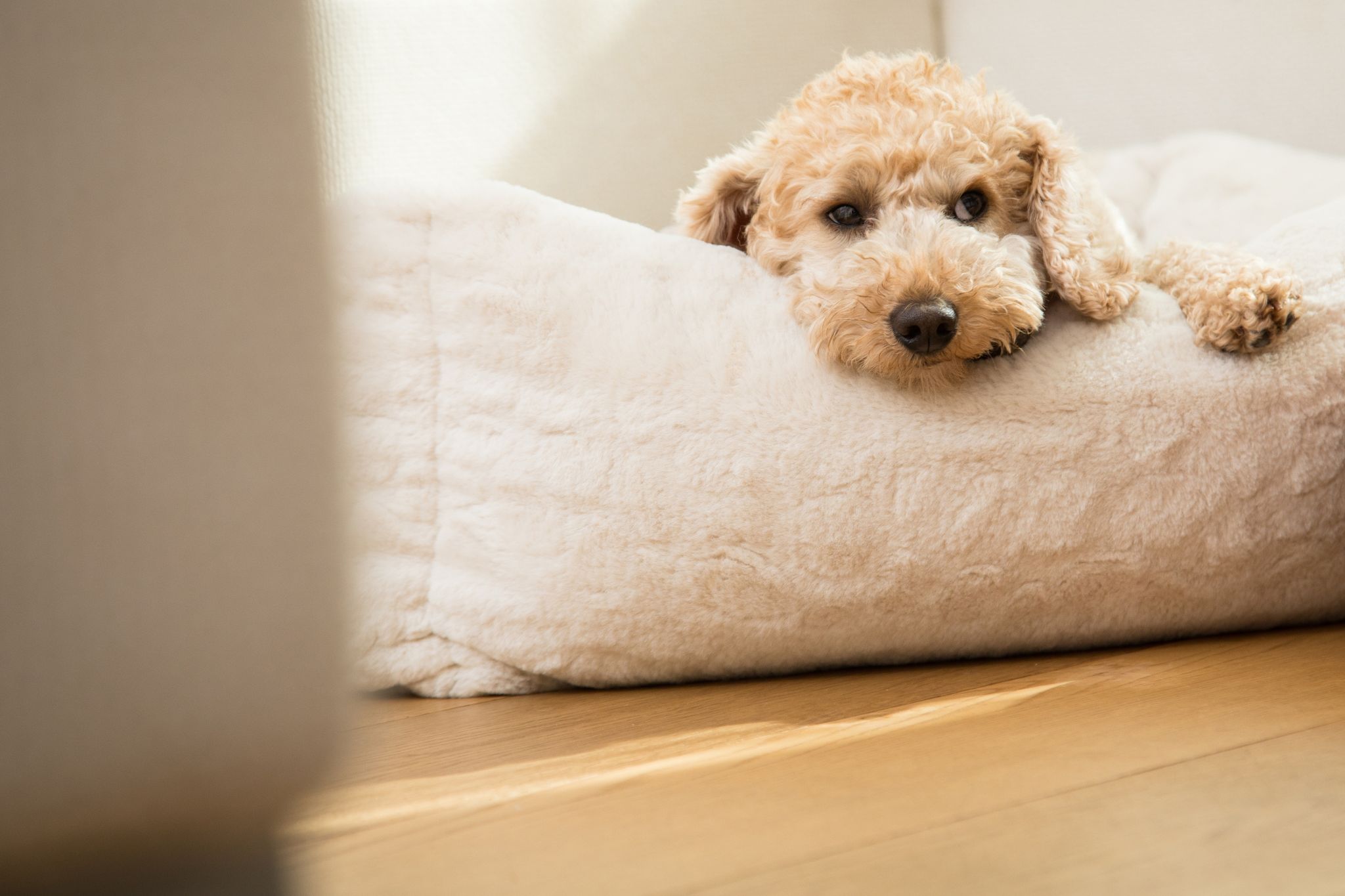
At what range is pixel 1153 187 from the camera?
2.02 meters

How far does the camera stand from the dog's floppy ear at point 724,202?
1.46m

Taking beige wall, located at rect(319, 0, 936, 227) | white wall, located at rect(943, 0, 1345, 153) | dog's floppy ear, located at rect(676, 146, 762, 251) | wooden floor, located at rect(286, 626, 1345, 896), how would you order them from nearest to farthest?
1. wooden floor, located at rect(286, 626, 1345, 896)
2. dog's floppy ear, located at rect(676, 146, 762, 251)
3. white wall, located at rect(943, 0, 1345, 153)
4. beige wall, located at rect(319, 0, 936, 227)

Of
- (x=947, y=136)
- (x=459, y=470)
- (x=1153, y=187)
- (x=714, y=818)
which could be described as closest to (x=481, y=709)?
(x=459, y=470)

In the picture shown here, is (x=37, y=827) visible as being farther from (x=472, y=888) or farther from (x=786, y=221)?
(x=786, y=221)

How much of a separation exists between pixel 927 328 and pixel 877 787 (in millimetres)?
511

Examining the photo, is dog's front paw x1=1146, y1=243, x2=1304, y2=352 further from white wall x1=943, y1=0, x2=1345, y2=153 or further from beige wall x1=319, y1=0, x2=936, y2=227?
beige wall x1=319, y1=0, x2=936, y2=227

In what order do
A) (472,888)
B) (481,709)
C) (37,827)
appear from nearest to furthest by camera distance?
(37,827) < (472,888) < (481,709)

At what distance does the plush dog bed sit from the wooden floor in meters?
0.06

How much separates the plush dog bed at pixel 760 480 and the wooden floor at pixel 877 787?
6 centimetres

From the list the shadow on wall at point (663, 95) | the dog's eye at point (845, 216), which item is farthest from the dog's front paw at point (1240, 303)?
the shadow on wall at point (663, 95)

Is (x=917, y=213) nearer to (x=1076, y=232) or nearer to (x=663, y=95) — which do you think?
(x=1076, y=232)

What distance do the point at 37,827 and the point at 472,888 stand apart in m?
0.33

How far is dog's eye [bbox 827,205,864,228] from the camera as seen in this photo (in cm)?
134

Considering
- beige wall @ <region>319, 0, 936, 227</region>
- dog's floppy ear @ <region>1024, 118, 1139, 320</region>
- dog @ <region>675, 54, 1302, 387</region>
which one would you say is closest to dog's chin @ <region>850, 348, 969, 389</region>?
dog @ <region>675, 54, 1302, 387</region>
